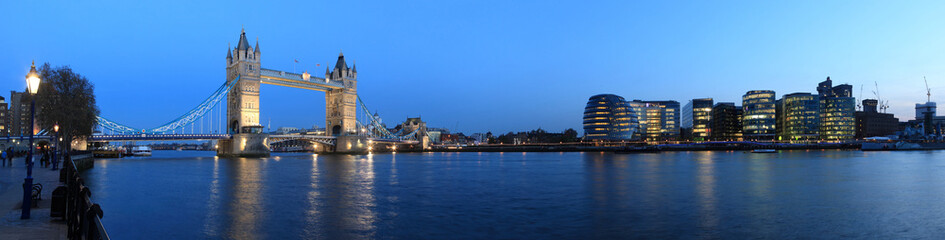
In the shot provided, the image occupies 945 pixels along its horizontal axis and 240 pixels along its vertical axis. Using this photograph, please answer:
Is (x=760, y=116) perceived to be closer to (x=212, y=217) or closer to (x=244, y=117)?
(x=244, y=117)

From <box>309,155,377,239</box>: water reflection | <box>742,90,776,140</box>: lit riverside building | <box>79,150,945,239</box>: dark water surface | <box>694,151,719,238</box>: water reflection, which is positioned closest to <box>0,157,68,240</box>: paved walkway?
<box>79,150,945,239</box>: dark water surface

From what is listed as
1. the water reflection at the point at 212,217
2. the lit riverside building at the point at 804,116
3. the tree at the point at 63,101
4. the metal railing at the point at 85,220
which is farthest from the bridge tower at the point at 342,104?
the lit riverside building at the point at 804,116

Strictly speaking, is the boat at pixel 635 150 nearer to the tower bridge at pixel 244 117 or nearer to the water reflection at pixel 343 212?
the tower bridge at pixel 244 117

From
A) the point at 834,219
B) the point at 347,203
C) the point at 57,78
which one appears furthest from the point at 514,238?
the point at 57,78

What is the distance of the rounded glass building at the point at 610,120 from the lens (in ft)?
627

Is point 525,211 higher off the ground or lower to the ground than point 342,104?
lower

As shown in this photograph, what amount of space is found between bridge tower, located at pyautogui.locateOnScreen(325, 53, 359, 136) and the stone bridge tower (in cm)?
2173

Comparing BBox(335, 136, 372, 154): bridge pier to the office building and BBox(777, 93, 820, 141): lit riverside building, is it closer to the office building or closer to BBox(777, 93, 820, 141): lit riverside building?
the office building

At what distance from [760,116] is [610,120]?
157 feet

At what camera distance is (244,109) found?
9312cm

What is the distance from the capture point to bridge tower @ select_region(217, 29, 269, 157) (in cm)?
9025

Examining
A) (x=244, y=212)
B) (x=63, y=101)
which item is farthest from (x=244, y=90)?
(x=244, y=212)

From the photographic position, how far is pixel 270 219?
56.7 ft

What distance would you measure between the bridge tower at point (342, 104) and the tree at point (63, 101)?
6783 centimetres
